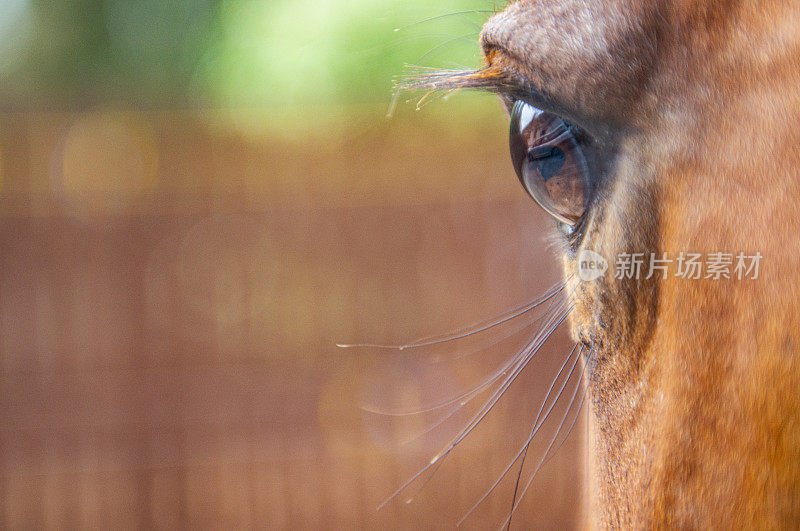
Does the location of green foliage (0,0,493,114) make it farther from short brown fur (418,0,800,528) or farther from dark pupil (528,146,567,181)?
short brown fur (418,0,800,528)

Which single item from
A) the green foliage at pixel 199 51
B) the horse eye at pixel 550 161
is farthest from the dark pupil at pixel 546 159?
the green foliage at pixel 199 51

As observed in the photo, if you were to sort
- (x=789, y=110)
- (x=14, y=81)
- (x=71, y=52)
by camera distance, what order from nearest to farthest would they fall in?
(x=789, y=110), (x=14, y=81), (x=71, y=52)

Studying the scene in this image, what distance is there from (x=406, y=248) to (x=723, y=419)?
456cm

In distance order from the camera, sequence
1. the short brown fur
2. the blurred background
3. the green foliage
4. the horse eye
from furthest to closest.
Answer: the green foliage → the blurred background → the horse eye → the short brown fur

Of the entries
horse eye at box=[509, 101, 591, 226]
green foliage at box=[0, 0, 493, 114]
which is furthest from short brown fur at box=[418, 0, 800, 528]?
green foliage at box=[0, 0, 493, 114]

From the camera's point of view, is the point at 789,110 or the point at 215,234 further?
the point at 215,234

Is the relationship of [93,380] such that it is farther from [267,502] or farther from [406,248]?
[406,248]

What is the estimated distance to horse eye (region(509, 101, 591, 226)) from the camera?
811 mm

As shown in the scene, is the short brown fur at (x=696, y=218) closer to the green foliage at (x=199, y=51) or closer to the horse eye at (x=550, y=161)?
the horse eye at (x=550, y=161)

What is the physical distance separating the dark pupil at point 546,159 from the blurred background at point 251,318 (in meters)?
3.97

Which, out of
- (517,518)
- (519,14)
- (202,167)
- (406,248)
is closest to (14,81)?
(202,167)

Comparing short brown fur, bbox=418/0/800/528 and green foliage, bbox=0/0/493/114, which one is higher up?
green foliage, bbox=0/0/493/114

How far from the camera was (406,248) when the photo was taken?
514 centimetres

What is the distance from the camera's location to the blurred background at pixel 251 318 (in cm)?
480
